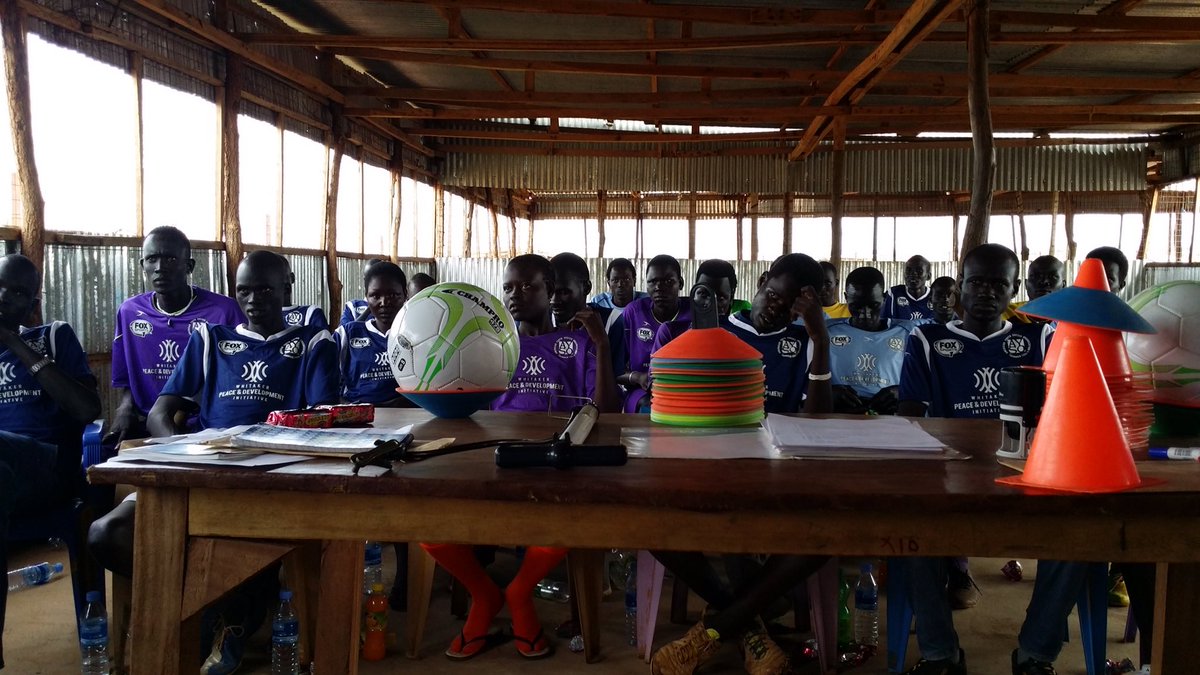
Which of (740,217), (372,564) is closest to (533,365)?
(372,564)

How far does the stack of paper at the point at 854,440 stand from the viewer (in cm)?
169

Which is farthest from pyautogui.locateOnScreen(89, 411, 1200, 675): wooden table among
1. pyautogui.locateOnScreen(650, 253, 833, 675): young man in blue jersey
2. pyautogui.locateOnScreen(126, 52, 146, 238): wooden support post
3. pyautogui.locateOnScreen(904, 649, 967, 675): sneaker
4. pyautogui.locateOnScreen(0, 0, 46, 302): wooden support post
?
pyautogui.locateOnScreen(126, 52, 146, 238): wooden support post

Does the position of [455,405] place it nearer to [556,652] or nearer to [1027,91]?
[556,652]

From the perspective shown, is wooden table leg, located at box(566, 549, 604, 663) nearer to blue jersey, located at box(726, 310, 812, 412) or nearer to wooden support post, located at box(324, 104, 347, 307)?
blue jersey, located at box(726, 310, 812, 412)

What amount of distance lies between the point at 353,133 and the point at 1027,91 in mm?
8034

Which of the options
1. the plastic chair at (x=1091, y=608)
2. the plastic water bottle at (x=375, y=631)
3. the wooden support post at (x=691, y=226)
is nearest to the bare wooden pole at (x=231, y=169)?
the plastic water bottle at (x=375, y=631)

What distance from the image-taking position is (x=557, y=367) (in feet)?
11.9

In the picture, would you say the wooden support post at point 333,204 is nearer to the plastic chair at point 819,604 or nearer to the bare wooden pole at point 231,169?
the bare wooden pole at point 231,169

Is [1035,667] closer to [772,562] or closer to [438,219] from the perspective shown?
[772,562]

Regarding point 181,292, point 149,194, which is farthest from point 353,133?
point 181,292

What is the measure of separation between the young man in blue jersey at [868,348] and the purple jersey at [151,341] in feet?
11.4

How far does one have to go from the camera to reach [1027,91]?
9.47 meters

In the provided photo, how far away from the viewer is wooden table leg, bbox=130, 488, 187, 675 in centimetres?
163

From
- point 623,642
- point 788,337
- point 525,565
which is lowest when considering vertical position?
point 623,642
